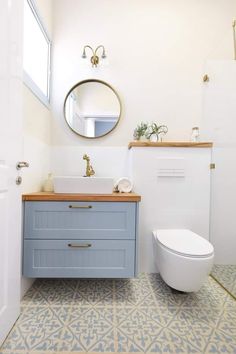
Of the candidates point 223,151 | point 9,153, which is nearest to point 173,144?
point 223,151

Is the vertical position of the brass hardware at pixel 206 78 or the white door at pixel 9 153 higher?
the brass hardware at pixel 206 78

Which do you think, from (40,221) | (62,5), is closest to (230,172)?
(40,221)

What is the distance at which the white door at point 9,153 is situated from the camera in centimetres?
99

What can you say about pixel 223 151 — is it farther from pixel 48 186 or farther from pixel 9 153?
pixel 9 153

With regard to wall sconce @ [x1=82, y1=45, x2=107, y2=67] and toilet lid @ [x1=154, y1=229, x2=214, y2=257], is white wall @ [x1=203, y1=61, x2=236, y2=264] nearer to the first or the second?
toilet lid @ [x1=154, y1=229, x2=214, y2=257]

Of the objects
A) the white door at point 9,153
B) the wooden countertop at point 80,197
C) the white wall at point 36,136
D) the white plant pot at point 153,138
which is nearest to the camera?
the white door at point 9,153

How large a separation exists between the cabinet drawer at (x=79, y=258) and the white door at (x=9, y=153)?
0.22 m

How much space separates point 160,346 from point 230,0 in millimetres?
3052

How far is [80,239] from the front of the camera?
142cm

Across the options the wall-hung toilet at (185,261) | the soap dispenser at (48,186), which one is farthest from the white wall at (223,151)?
the soap dispenser at (48,186)

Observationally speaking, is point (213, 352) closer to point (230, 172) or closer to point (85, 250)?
point (85, 250)

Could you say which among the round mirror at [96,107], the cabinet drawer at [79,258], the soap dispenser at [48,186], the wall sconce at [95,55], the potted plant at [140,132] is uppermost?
the wall sconce at [95,55]

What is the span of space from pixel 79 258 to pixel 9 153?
849 millimetres

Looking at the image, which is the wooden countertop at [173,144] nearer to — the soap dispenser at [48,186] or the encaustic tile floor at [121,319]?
the soap dispenser at [48,186]
